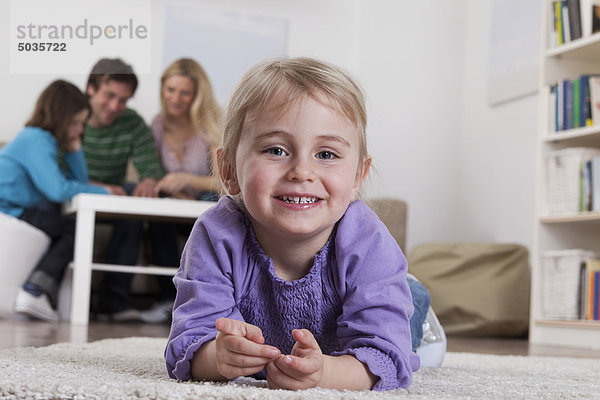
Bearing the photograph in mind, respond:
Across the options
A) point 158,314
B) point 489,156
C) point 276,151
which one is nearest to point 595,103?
point 489,156

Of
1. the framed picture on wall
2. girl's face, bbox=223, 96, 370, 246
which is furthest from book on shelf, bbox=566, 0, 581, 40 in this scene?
girl's face, bbox=223, 96, 370, 246

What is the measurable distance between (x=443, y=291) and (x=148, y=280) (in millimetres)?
1116

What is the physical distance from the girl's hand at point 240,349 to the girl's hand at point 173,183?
2234 millimetres

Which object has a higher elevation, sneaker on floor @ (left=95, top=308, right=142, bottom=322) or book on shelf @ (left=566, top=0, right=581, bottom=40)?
book on shelf @ (left=566, top=0, right=581, bottom=40)

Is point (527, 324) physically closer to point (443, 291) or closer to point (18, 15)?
point (443, 291)

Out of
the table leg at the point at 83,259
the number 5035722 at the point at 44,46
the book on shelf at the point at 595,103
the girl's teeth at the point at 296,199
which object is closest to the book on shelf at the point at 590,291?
the book on shelf at the point at 595,103

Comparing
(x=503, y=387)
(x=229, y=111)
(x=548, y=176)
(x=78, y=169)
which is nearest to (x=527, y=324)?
(x=548, y=176)

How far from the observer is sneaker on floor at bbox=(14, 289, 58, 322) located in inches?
104

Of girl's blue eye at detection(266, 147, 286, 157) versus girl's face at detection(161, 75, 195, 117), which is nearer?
girl's blue eye at detection(266, 147, 286, 157)

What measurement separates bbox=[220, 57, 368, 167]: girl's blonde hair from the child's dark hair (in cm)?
207

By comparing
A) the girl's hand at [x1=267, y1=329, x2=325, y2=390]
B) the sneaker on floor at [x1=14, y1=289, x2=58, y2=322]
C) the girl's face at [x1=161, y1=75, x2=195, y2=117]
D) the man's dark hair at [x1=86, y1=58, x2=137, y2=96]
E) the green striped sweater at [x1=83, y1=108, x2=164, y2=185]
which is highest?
the man's dark hair at [x1=86, y1=58, x2=137, y2=96]

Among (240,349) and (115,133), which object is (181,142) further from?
(240,349)

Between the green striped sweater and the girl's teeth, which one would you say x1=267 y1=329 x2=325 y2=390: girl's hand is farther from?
the green striped sweater

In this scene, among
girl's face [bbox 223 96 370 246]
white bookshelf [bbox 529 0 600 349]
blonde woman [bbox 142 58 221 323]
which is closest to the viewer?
girl's face [bbox 223 96 370 246]
